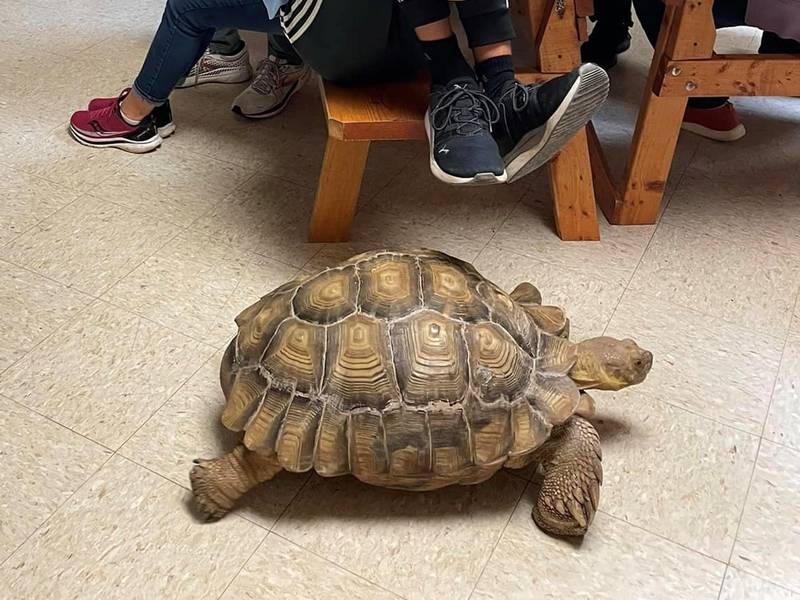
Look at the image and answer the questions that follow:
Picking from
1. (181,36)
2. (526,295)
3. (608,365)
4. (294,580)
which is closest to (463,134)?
(526,295)

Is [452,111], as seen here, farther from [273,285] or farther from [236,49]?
[236,49]

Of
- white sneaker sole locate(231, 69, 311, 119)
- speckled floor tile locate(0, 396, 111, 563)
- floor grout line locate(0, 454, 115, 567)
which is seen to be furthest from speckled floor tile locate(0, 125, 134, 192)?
floor grout line locate(0, 454, 115, 567)

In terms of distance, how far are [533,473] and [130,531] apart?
63cm

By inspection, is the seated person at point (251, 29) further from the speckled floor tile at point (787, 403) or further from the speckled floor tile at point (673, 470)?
the speckled floor tile at point (787, 403)

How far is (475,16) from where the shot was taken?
1393 millimetres

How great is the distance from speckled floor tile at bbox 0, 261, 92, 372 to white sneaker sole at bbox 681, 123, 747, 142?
62.7 inches

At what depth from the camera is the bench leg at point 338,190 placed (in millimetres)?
1586

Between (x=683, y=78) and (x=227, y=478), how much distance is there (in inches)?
46.1

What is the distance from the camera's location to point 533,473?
4.08 feet

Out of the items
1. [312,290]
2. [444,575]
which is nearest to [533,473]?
[444,575]

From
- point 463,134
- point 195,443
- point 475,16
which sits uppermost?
point 475,16

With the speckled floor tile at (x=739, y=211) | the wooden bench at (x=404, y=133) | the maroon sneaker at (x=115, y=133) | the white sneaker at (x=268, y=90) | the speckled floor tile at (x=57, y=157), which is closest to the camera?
the wooden bench at (x=404, y=133)

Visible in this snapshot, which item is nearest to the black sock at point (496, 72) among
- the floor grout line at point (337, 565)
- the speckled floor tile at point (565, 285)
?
the speckled floor tile at point (565, 285)

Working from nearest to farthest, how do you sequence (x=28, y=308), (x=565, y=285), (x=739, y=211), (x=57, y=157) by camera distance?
(x=28, y=308) < (x=565, y=285) < (x=739, y=211) < (x=57, y=157)
